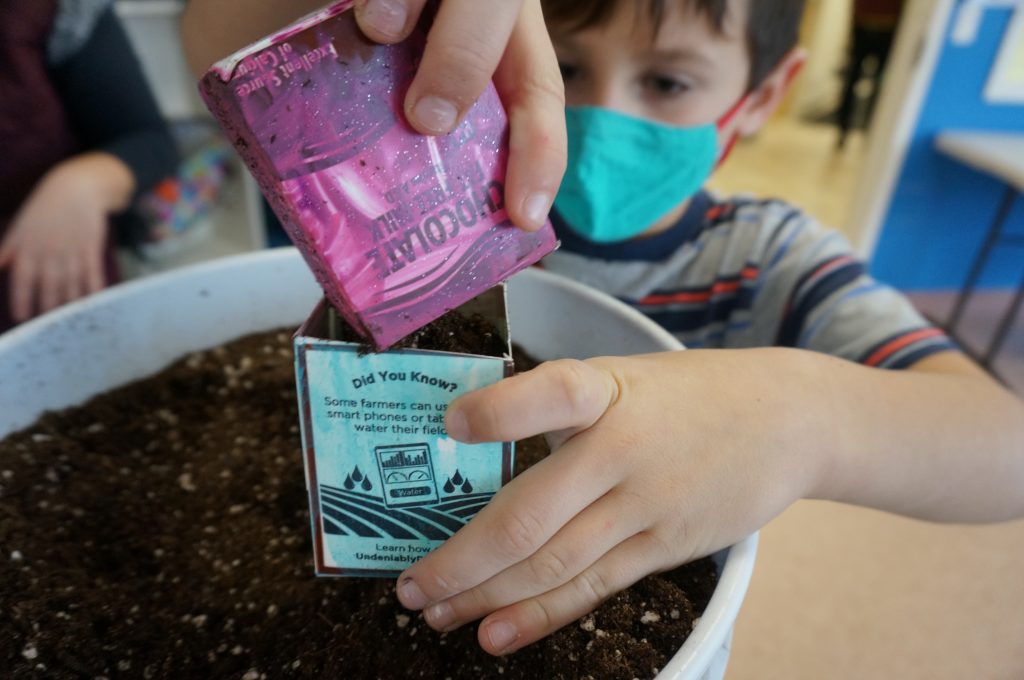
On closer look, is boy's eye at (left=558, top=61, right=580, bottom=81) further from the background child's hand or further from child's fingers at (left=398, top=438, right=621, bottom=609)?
the background child's hand

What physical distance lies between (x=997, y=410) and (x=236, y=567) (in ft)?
2.25

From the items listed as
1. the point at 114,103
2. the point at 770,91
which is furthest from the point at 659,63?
the point at 114,103

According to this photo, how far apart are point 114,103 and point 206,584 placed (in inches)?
42.2

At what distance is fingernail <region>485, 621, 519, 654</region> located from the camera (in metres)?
0.41

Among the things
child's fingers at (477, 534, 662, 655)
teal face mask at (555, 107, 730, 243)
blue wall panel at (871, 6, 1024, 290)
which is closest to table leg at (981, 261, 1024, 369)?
blue wall panel at (871, 6, 1024, 290)

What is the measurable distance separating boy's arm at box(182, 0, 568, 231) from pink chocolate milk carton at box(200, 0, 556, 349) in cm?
1

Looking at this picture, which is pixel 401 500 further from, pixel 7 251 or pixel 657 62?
pixel 7 251

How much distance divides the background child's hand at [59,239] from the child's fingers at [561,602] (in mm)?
874

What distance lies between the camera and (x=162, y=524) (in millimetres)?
520

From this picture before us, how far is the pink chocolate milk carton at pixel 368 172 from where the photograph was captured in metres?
0.29

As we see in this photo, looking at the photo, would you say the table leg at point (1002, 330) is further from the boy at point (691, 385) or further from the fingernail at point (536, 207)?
the fingernail at point (536, 207)

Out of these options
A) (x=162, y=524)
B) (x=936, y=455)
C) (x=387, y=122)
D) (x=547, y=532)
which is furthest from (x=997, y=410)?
(x=162, y=524)

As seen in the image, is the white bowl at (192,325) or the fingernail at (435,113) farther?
the white bowl at (192,325)

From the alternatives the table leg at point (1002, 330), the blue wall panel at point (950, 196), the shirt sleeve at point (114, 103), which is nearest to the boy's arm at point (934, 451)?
the shirt sleeve at point (114, 103)
